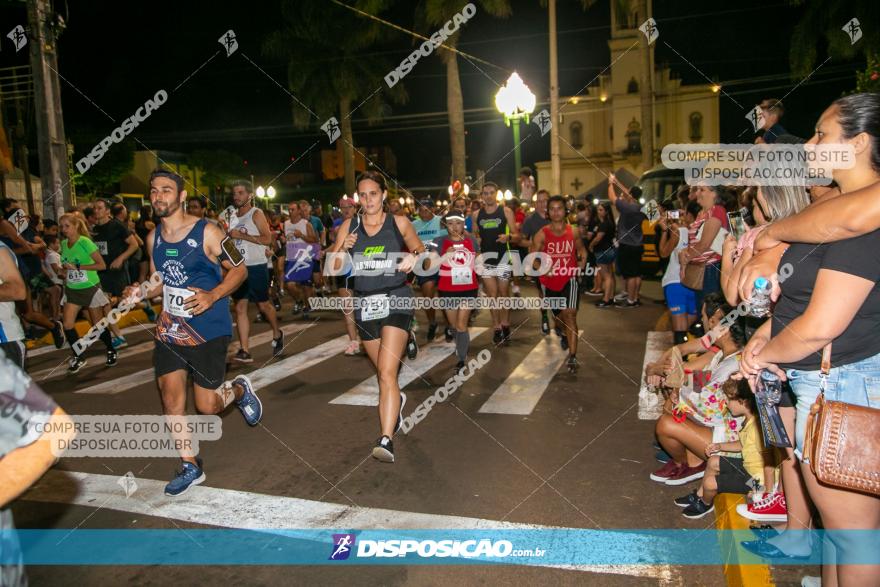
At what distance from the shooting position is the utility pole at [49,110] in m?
11.9

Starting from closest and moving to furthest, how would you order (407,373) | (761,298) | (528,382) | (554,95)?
1. (761,298)
2. (528,382)
3. (407,373)
4. (554,95)

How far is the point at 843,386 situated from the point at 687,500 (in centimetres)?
197

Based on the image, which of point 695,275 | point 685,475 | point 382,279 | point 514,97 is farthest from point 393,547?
point 514,97

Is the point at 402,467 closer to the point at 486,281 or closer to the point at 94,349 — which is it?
the point at 486,281

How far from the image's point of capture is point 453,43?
23516 mm

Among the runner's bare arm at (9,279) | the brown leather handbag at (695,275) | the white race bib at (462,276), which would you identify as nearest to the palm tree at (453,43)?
the white race bib at (462,276)

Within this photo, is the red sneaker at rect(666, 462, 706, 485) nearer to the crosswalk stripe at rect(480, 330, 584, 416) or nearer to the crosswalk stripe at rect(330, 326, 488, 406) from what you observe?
the crosswalk stripe at rect(480, 330, 584, 416)

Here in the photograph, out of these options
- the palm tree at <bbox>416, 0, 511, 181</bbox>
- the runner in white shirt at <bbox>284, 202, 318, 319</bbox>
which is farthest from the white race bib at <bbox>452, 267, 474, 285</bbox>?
the palm tree at <bbox>416, 0, 511, 181</bbox>

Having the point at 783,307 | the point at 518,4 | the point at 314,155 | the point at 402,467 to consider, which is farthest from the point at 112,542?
the point at 314,155

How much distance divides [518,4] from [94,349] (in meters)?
22.6

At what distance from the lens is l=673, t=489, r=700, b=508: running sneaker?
4.03 metres

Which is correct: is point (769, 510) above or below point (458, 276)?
below

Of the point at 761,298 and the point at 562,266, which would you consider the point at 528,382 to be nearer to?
the point at 562,266

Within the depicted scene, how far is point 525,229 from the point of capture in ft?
38.9
